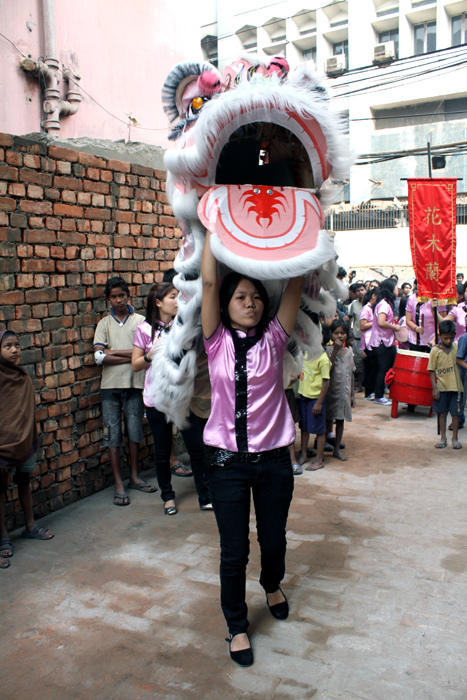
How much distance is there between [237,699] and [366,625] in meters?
0.84

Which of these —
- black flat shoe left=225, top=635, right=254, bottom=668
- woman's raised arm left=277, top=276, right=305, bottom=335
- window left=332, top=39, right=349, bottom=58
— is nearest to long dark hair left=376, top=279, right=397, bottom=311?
woman's raised arm left=277, top=276, right=305, bottom=335

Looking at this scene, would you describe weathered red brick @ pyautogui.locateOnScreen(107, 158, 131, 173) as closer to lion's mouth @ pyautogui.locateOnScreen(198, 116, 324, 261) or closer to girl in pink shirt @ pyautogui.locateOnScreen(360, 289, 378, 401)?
lion's mouth @ pyautogui.locateOnScreen(198, 116, 324, 261)

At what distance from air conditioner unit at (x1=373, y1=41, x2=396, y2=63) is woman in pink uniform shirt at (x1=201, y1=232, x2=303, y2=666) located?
21.6 m

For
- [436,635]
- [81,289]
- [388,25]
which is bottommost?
[436,635]

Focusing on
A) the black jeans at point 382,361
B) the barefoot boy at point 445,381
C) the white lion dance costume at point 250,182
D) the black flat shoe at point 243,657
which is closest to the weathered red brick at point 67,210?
the white lion dance costume at point 250,182

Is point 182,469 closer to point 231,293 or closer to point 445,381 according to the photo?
point 445,381

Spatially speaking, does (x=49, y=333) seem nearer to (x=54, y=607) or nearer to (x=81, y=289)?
(x=81, y=289)

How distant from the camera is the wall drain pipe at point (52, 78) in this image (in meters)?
7.07

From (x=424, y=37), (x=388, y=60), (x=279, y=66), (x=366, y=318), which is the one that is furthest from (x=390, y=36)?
(x=279, y=66)

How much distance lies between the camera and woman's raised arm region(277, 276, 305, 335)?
284 centimetres

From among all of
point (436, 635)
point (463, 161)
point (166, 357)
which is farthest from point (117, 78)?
point (463, 161)

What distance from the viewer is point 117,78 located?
8.42 meters

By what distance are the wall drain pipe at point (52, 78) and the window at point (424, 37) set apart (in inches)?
768

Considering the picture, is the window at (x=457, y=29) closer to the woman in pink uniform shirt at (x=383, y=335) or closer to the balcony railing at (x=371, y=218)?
the balcony railing at (x=371, y=218)
